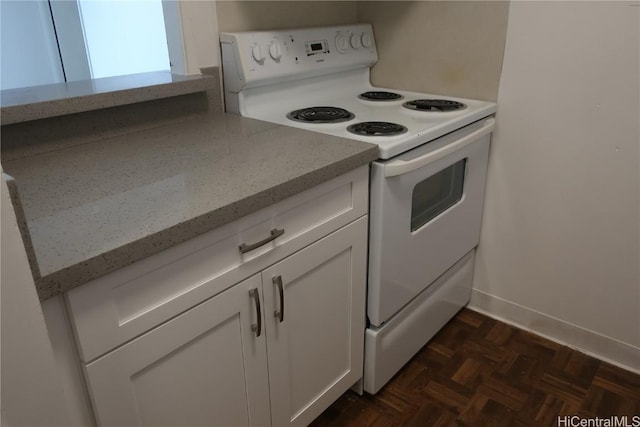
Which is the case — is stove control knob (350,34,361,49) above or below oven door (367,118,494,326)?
above

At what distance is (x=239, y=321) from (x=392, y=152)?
1.94 ft

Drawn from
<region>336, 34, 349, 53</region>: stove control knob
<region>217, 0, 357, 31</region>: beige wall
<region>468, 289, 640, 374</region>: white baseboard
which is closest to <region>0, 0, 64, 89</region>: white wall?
<region>217, 0, 357, 31</region>: beige wall

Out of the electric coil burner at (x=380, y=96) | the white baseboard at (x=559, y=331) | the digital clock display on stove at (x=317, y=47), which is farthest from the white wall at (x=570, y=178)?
the digital clock display on stove at (x=317, y=47)

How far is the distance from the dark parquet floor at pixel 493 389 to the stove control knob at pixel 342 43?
1170 mm

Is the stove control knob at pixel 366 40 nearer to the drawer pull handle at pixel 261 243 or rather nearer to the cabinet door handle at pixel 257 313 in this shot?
the drawer pull handle at pixel 261 243

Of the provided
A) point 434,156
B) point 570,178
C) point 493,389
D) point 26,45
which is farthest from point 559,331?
point 26,45

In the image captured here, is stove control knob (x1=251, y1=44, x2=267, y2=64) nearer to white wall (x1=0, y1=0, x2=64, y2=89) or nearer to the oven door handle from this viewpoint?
the oven door handle

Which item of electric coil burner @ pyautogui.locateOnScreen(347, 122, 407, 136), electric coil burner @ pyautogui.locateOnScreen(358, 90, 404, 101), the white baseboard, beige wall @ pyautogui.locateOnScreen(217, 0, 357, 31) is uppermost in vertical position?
beige wall @ pyautogui.locateOnScreen(217, 0, 357, 31)

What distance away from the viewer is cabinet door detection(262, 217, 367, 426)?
1.22 meters

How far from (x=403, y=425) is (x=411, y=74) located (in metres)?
1.27

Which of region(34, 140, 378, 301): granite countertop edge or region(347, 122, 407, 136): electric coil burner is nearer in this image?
region(34, 140, 378, 301): granite countertop edge

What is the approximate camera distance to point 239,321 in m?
1.12

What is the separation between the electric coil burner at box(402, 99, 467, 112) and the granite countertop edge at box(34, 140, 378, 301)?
59 centimetres

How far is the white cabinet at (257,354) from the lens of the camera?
37.1 inches
